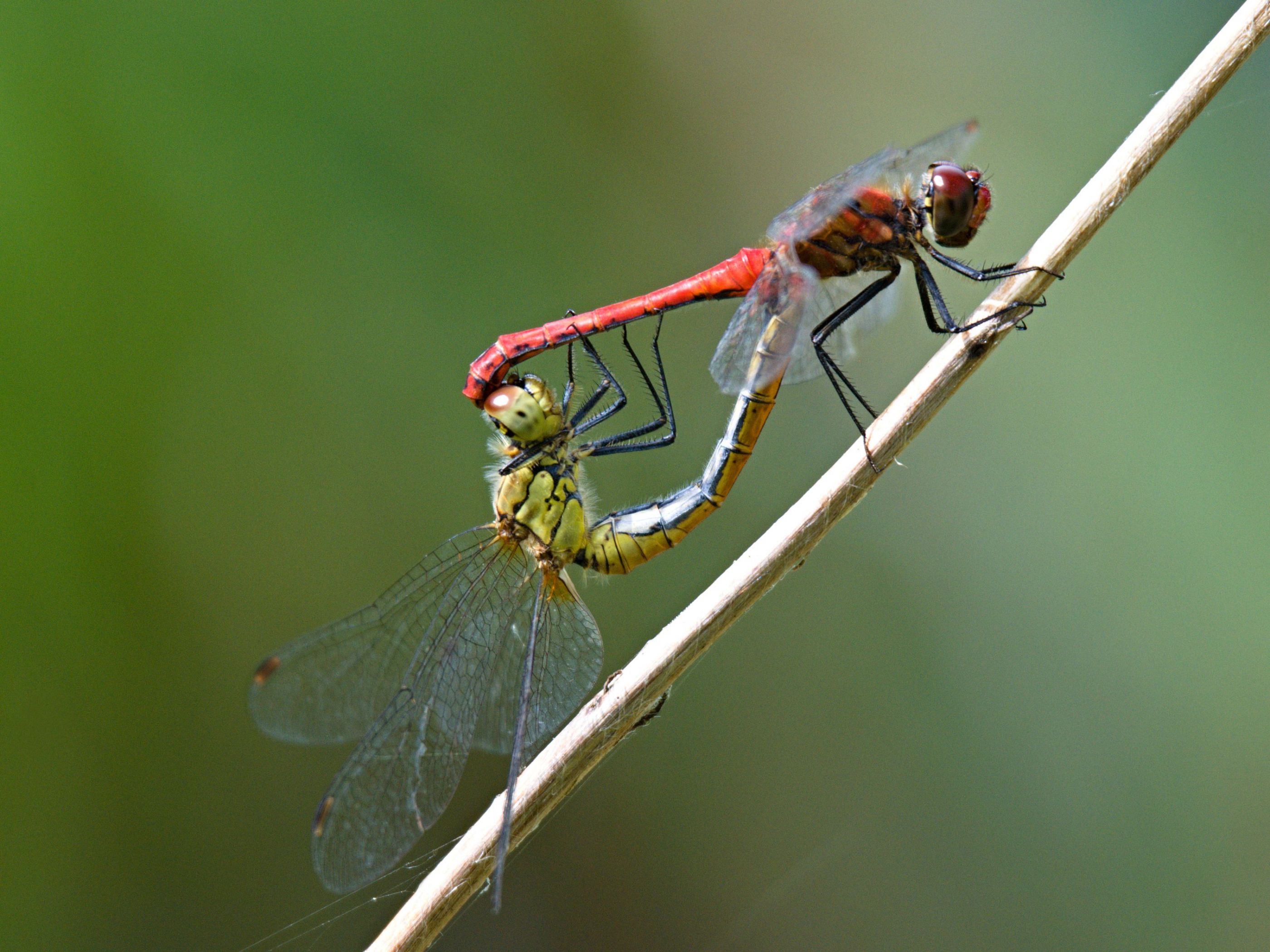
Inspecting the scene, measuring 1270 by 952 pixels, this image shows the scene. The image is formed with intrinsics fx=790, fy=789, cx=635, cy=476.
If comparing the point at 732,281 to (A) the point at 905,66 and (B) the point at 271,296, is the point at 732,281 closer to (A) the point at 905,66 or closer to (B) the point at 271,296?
(B) the point at 271,296

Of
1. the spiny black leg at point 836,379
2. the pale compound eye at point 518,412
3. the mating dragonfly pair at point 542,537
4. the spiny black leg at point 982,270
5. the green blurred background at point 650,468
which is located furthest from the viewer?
the green blurred background at point 650,468

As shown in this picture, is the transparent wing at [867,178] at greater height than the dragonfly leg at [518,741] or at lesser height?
greater

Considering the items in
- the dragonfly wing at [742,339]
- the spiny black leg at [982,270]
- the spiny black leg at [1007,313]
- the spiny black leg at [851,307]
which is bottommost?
the spiny black leg at [1007,313]

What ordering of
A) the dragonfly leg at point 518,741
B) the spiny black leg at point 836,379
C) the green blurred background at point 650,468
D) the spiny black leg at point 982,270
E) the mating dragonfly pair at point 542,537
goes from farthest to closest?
the green blurred background at point 650,468
the mating dragonfly pair at point 542,537
the spiny black leg at point 836,379
the spiny black leg at point 982,270
the dragonfly leg at point 518,741

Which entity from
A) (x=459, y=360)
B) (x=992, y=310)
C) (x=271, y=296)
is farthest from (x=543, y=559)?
(x=271, y=296)

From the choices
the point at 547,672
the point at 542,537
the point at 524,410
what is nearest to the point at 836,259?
the point at 524,410

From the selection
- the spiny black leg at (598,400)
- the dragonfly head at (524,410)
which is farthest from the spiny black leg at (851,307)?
the dragonfly head at (524,410)

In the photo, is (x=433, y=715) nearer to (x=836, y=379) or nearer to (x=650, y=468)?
(x=836, y=379)

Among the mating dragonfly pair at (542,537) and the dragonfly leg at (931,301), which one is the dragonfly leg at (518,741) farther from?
the dragonfly leg at (931,301)

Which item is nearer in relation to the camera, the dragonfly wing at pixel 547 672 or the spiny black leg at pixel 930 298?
the spiny black leg at pixel 930 298
